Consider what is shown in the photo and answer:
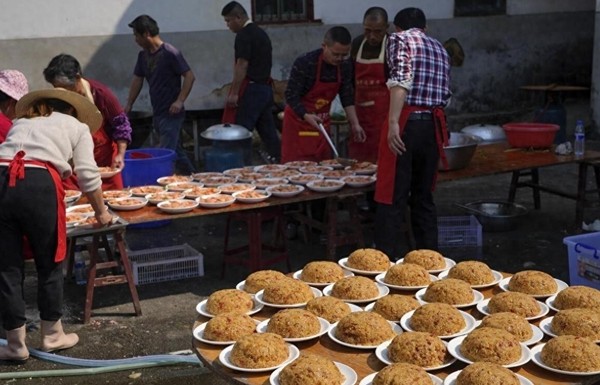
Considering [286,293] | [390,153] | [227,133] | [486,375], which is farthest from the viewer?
[227,133]

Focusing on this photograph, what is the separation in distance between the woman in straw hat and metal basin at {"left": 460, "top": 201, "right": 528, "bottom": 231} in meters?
3.86

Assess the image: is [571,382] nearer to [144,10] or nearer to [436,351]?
[436,351]

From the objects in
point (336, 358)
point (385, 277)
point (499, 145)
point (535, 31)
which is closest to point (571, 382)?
point (336, 358)

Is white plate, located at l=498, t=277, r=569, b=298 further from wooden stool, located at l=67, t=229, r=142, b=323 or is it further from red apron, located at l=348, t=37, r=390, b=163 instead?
red apron, located at l=348, t=37, r=390, b=163

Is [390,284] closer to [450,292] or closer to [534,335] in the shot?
[450,292]

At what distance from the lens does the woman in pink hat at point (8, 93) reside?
4.51m

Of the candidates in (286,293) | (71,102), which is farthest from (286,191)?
(286,293)

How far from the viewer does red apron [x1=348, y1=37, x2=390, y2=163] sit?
689 cm

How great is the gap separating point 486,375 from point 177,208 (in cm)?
305

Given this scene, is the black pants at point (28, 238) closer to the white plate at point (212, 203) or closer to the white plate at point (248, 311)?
the white plate at point (212, 203)

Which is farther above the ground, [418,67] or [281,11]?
[281,11]

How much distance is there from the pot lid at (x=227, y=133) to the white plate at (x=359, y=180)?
7.93 ft

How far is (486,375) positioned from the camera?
2.53 meters

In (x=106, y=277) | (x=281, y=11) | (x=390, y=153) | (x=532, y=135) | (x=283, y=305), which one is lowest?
(x=106, y=277)
